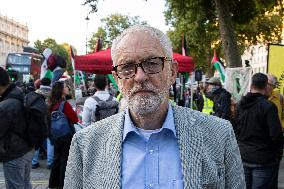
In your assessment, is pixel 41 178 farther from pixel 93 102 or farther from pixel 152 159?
pixel 152 159

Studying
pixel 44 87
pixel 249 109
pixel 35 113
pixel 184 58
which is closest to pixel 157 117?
pixel 249 109

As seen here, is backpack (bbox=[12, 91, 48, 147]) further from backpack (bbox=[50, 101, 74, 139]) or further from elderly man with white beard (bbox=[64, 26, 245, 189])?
elderly man with white beard (bbox=[64, 26, 245, 189])

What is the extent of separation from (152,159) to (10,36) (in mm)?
123546

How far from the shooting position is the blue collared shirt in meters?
1.88

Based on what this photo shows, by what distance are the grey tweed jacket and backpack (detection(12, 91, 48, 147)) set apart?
2.91 metres

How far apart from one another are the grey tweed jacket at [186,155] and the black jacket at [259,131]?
2.61 meters

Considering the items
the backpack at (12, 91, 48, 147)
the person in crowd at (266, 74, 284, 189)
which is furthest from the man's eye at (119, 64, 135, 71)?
the person in crowd at (266, 74, 284, 189)

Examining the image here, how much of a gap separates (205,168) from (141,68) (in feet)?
1.75

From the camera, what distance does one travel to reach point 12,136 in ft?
15.4

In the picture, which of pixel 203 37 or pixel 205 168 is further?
pixel 203 37

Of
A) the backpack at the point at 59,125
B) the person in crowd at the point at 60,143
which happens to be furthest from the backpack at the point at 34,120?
the person in crowd at the point at 60,143

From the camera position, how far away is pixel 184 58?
32.9 feet

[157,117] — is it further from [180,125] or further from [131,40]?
[131,40]

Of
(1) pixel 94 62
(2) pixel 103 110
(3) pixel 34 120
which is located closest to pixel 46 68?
(1) pixel 94 62
